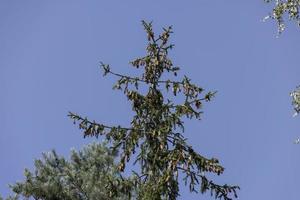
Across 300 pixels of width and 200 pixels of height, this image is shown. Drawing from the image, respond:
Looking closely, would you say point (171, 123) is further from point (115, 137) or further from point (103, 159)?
point (103, 159)

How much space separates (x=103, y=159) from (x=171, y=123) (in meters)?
12.7

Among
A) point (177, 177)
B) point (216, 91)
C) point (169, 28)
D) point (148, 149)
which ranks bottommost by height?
point (177, 177)

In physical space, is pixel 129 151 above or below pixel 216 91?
below

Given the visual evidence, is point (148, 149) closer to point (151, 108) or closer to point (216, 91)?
point (151, 108)

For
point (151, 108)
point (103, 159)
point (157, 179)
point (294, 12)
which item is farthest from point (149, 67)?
point (103, 159)

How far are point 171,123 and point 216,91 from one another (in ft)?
4.52

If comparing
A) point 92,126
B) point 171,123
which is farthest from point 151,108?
point 92,126

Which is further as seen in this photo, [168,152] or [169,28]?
[169,28]

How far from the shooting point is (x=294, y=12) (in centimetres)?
2191

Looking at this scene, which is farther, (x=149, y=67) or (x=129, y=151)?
(x=149, y=67)

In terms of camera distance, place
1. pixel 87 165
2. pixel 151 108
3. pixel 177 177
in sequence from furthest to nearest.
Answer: pixel 87 165 → pixel 151 108 → pixel 177 177

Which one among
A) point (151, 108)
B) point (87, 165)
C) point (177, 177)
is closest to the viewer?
point (177, 177)

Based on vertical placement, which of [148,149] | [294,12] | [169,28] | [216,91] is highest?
[294,12]

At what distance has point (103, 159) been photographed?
2520cm
